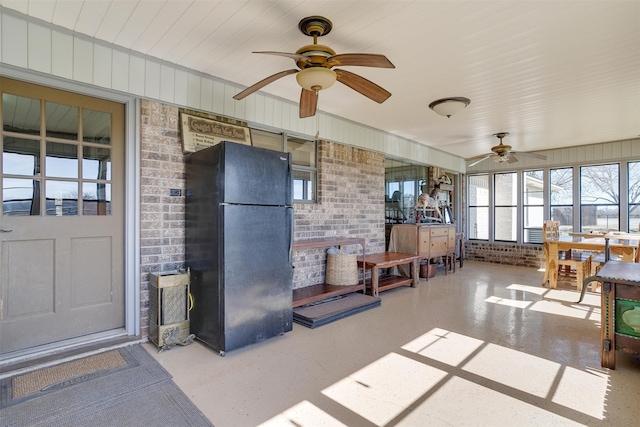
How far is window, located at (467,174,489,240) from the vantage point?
29.6ft

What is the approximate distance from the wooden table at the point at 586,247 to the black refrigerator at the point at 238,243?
15.3ft

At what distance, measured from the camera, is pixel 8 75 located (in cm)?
262

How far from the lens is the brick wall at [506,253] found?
7.98 meters

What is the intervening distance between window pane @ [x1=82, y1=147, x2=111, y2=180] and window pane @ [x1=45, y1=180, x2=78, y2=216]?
0.16 meters

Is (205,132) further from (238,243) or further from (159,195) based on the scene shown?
(238,243)

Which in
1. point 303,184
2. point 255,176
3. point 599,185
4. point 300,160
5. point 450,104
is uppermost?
point 450,104

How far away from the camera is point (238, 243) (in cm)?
302

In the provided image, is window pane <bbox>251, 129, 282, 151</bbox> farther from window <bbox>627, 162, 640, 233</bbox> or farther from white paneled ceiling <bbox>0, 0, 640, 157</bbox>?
window <bbox>627, 162, 640, 233</bbox>

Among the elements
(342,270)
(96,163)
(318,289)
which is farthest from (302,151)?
(96,163)

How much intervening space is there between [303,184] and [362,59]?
265 centimetres

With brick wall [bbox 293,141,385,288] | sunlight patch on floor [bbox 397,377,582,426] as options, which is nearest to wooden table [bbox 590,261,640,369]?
sunlight patch on floor [bbox 397,377,582,426]

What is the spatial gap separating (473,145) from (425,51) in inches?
197

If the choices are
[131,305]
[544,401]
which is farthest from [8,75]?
[544,401]

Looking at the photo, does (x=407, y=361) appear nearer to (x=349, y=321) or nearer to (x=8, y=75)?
(x=349, y=321)
